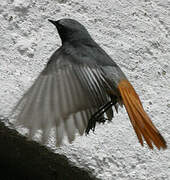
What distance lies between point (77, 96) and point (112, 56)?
3.36 ft

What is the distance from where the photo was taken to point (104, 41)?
4.05 metres

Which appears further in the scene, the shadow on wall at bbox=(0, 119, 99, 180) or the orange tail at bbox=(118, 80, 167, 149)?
the shadow on wall at bbox=(0, 119, 99, 180)

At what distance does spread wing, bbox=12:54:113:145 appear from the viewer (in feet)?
9.42

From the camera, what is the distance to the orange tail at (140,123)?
2.91m

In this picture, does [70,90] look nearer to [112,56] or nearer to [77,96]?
[77,96]

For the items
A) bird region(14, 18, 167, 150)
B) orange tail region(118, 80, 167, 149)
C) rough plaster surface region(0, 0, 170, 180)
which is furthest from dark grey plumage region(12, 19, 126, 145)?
rough plaster surface region(0, 0, 170, 180)

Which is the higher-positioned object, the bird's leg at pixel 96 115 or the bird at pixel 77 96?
the bird at pixel 77 96

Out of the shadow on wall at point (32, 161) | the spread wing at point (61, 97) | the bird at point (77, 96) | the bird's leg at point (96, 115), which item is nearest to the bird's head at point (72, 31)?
the bird at point (77, 96)

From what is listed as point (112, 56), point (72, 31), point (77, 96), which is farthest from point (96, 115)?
point (112, 56)

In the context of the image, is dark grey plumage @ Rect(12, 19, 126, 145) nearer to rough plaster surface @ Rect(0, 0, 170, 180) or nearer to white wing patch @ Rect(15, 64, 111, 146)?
white wing patch @ Rect(15, 64, 111, 146)

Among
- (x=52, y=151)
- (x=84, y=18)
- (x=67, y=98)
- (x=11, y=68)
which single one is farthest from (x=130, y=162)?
(x=84, y=18)

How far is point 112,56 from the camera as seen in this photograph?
397 centimetres

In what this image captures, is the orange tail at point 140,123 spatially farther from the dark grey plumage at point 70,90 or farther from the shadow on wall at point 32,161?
the shadow on wall at point 32,161

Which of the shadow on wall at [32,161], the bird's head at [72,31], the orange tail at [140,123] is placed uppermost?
the bird's head at [72,31]
